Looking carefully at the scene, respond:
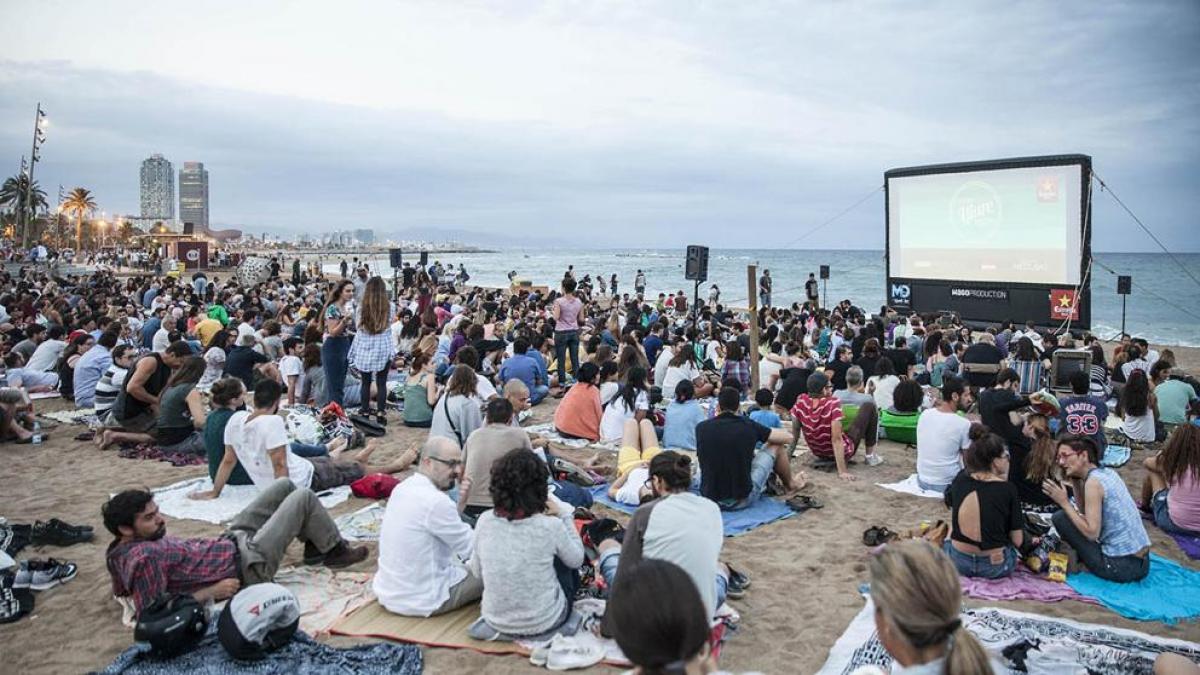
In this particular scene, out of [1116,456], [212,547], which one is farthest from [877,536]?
[212,547]

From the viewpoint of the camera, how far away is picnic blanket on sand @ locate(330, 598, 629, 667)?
3562mm

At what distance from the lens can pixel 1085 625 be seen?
3.80 meters

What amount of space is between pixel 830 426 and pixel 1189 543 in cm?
262

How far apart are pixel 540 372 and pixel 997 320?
14059mm

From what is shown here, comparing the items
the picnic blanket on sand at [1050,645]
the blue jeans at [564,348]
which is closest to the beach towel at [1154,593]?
the picnic blanket on sand at [1050,645]

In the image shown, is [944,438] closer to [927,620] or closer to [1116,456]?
[1116,456]

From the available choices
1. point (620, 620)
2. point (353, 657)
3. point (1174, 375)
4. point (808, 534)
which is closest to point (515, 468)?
point (353, 657)

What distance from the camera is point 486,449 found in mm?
4766

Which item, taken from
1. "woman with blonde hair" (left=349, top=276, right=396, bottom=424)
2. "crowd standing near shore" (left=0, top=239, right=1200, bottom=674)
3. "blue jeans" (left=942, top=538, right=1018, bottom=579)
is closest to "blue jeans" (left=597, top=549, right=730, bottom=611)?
"crowd standing near shore" (left=0, top=239, right=1200, bottom=674)

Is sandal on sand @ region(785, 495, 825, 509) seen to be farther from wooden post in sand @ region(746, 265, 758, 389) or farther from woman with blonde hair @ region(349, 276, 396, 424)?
woman with blonde hair @ region(349, 276, 396, 424)

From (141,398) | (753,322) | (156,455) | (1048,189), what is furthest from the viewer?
(1048,189)

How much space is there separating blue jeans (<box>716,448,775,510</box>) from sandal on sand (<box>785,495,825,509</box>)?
0.25 meters

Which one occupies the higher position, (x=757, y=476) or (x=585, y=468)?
(x=757, y=476)

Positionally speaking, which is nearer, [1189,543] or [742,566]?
[742,566]
